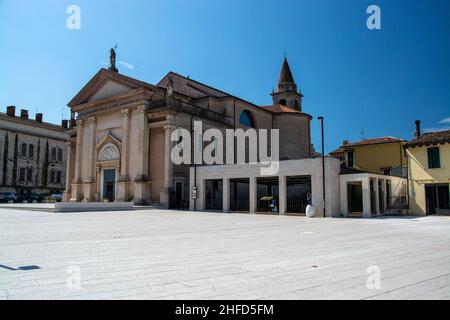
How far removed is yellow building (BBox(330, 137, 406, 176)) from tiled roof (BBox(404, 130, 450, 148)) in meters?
7.78

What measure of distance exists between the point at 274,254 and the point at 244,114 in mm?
38003

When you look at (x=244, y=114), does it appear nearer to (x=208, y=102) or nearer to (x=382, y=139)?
(x=208, y=102)

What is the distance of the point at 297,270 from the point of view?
6.21m

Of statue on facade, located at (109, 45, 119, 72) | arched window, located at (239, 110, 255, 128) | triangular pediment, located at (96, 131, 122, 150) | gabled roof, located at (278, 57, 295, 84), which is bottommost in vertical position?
triangular pediment, located at (96, 131, 122, 150)

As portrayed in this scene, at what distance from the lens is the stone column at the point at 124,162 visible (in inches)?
1405

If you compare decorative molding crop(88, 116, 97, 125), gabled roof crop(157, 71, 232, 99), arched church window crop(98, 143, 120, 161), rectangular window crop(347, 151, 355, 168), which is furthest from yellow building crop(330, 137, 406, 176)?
decorative molding crop(88, 116, 97, 125)

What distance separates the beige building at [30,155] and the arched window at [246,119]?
33687 mm

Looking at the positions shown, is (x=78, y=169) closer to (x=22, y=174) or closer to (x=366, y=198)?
(x=22, y=174)

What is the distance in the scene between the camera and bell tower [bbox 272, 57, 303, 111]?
220ft

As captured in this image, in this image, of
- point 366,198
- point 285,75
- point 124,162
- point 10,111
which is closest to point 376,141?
point 366,198

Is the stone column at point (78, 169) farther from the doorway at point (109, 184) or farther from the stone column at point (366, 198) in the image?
the stone column at point (366, 198)

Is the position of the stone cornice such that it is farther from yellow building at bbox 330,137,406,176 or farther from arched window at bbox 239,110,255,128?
yellow building at bbox 330,137,406,176

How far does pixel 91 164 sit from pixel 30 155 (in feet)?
79.0
